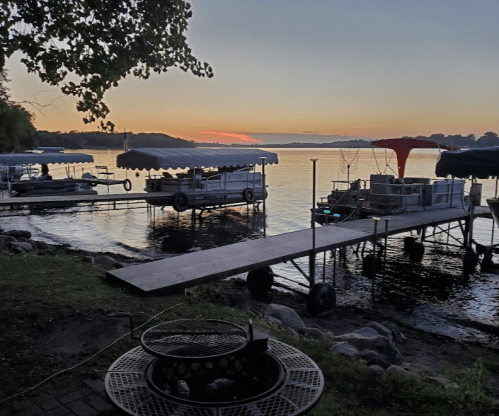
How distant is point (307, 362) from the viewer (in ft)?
14.1

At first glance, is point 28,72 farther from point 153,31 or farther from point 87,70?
point 153,31

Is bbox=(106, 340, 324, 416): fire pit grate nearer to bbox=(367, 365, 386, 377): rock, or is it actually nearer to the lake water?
bbox=(367, 365, 386, 377): rock

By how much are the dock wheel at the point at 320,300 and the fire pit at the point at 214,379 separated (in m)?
6.18

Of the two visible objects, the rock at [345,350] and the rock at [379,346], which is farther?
the rock at [379,346]

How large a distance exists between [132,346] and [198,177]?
73.1 feet

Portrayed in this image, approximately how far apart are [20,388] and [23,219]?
2483 cm

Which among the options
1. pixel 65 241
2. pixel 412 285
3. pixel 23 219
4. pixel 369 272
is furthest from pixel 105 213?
pixel 412 285

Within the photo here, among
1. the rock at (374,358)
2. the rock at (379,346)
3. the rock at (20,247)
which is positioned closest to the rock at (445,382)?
the rock at (374,358)

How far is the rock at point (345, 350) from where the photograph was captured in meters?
6.68

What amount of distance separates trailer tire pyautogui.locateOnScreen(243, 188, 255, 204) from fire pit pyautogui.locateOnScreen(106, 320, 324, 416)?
24779 millimetres

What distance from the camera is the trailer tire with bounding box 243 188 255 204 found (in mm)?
29459

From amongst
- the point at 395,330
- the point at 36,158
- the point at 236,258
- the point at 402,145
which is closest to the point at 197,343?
the point at 236,258

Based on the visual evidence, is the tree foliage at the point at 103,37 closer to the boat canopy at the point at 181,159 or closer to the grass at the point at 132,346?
the grass at the point at 132,346

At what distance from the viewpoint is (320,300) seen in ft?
35.3
